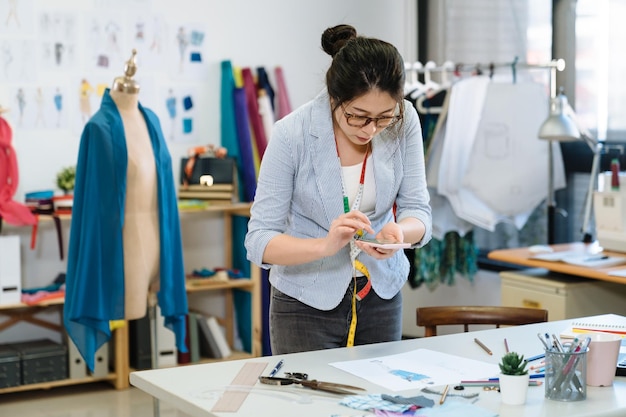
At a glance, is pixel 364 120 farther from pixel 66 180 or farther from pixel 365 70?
pixel 66 180

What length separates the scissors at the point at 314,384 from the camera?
196 centimetres

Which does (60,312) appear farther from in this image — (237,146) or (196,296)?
(237,146)

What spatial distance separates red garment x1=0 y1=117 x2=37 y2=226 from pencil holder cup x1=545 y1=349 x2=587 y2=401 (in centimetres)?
314

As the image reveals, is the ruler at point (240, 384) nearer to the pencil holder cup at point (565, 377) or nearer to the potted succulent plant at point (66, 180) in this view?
the pencil holder cup at point (565, 377)

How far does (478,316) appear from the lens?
272 cm

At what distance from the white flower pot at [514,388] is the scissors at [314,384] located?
298 millimetres

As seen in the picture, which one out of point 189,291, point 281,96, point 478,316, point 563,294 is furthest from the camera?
point 281,96

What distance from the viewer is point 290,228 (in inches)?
98.6

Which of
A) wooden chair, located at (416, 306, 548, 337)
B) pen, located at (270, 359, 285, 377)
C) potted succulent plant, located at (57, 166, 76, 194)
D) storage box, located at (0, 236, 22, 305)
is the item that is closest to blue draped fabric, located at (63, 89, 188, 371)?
storage box, located at (0, 236, 22, 305)

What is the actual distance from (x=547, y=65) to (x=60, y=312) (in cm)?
273

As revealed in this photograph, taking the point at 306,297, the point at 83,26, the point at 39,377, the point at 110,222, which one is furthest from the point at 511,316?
the point at 83,26

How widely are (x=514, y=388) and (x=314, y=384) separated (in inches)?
16.2

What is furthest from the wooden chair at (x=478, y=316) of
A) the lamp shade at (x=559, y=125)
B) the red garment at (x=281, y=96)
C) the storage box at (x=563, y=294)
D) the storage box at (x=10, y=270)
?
the red garment at (x=281, y=96)

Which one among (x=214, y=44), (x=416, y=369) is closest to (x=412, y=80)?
(x=214, y=44)
